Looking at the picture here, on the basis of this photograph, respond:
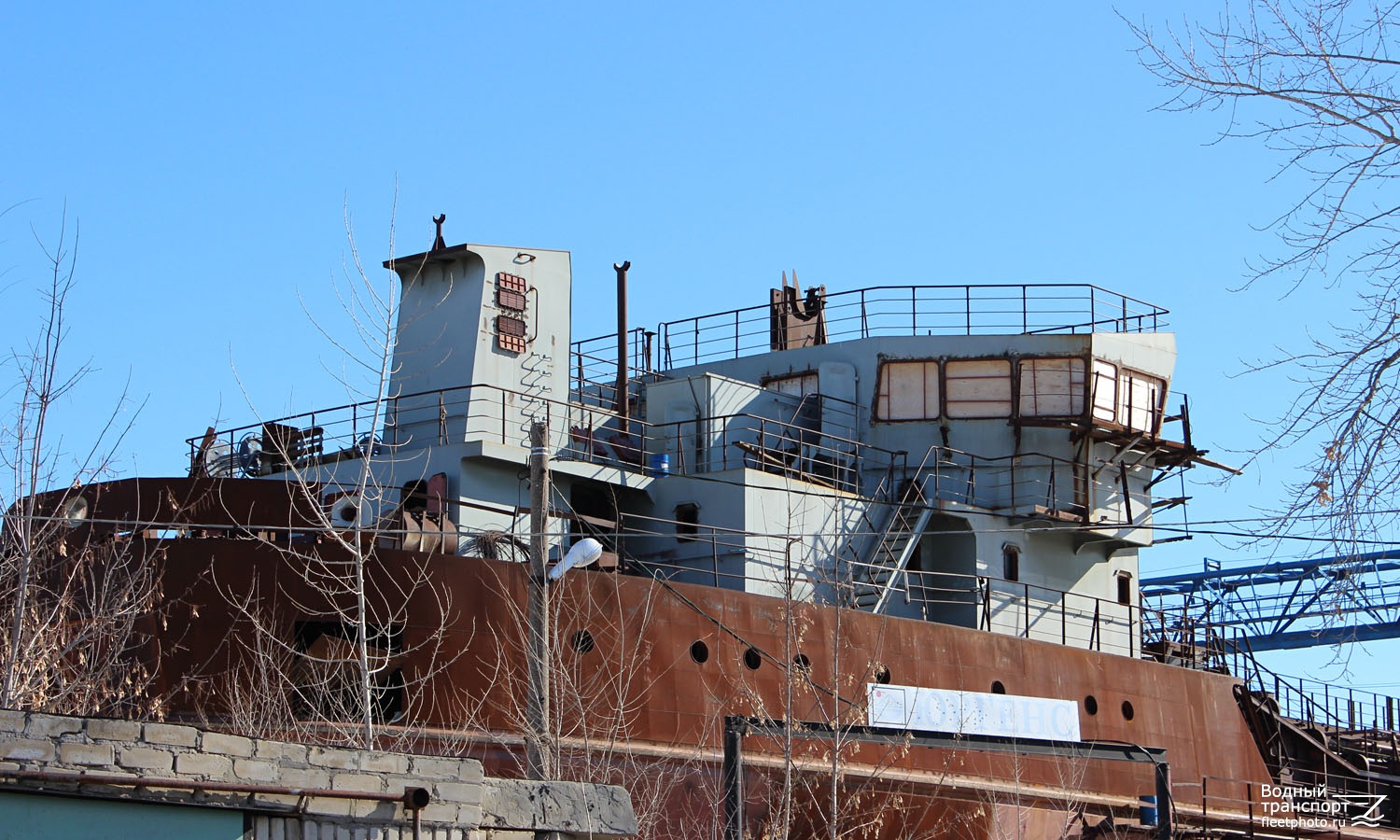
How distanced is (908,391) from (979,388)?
1059mm

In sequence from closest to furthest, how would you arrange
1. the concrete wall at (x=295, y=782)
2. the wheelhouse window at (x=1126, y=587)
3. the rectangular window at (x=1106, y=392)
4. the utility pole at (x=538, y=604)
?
the concrete wall at (x=295, y=782) < the utility pole at (x=538, y=604) < the rectangular window at (x=1106, y=392) < the wheelhouse window at (x=1126, y=587)

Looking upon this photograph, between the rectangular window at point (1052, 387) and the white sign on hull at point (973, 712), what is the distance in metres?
4.49

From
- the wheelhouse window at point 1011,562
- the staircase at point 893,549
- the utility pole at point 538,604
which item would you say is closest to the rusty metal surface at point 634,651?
the utility pole at point 538,604

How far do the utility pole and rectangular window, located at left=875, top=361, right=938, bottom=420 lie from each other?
34.7 feet

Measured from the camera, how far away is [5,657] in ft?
58.4

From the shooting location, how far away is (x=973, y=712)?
22.1 metres

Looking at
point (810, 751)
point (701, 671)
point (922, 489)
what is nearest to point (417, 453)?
point (701, 671)

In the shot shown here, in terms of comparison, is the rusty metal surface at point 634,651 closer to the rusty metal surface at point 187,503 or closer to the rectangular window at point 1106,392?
the rusty metal surface at point 187,503

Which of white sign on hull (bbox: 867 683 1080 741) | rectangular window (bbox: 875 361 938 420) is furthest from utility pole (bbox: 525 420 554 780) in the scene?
rectangular window (bbox: 875 361 938 420)

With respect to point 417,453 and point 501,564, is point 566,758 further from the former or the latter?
point 417,453

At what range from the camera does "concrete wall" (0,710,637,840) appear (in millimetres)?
8992

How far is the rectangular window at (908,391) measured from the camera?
25.8m

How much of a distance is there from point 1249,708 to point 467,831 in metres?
20.2

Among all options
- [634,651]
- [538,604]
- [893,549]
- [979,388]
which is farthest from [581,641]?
[979,388]
